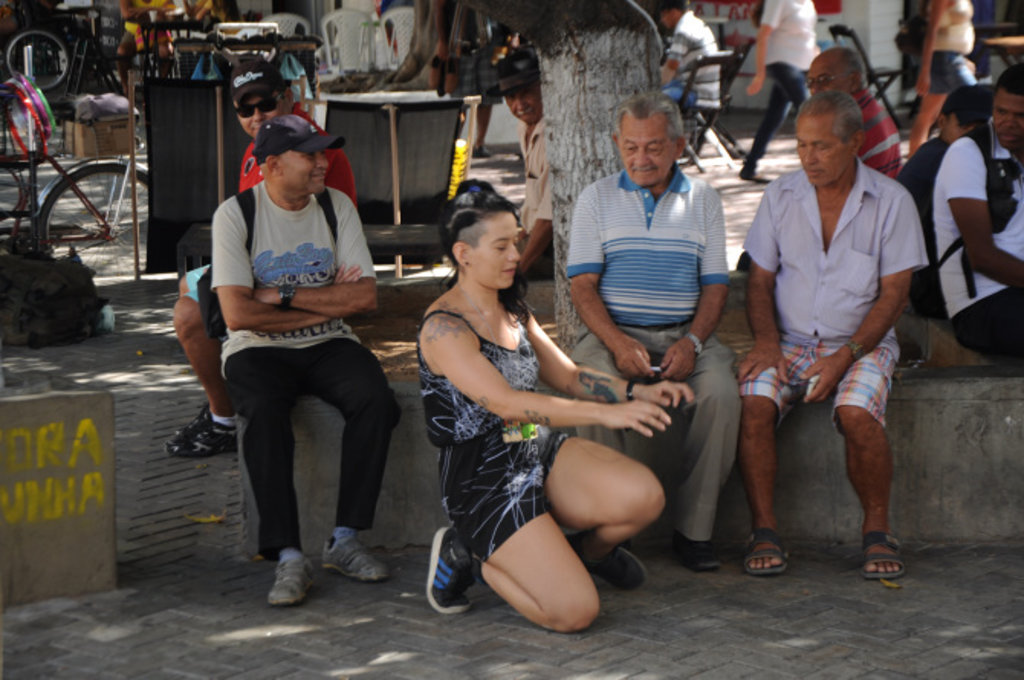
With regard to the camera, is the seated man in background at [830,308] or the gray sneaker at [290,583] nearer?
the gray sneaker at [290,583]

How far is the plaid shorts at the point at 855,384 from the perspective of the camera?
4879mm

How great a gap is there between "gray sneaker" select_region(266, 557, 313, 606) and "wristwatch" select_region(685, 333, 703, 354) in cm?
150

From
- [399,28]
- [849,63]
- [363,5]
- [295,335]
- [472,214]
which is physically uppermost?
[363,5]

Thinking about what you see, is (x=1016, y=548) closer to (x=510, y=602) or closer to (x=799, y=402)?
(x=799, y=402)

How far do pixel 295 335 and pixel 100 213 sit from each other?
5517 mm

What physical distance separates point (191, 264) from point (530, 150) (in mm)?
3092

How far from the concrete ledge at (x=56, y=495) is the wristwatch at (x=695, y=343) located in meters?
1.95

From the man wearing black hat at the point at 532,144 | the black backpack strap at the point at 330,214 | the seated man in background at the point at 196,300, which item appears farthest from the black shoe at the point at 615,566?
the man wearing black hat at the point at 532,144

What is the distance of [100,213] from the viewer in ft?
33.3

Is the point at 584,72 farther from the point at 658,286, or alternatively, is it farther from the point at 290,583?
the point at 290,583

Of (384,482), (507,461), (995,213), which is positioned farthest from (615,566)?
(995,213)

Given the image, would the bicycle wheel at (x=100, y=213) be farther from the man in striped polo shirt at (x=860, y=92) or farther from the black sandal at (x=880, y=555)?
the black sandal at (x=880, y=555)

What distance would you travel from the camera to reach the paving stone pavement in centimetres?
413

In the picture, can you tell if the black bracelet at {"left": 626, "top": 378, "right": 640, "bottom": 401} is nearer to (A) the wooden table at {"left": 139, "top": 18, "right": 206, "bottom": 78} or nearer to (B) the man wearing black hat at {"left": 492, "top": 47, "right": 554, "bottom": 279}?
(B) the man wearing black hat at {"left": 492, "top": 47, "right": 554, "bottom": 279}
